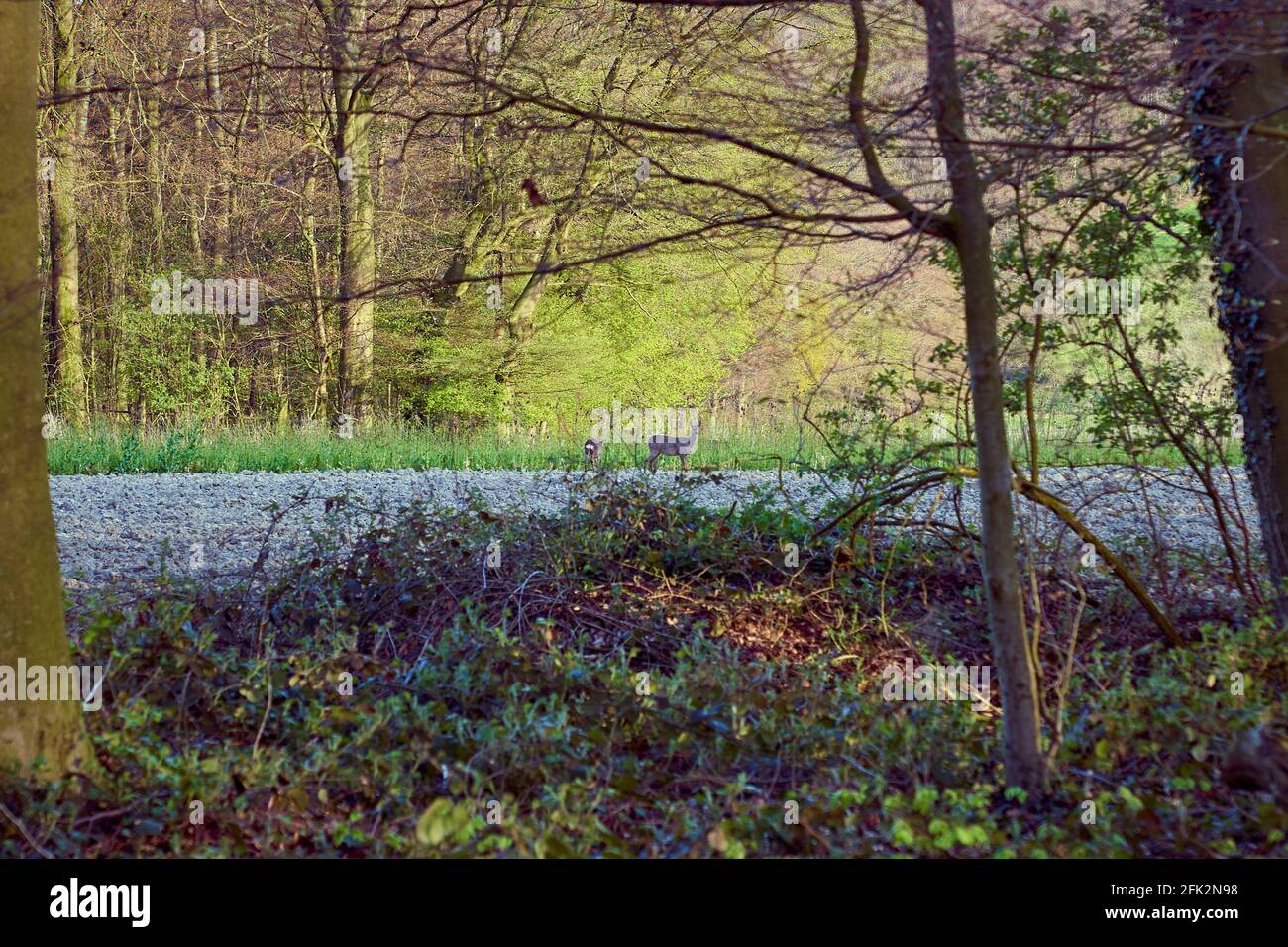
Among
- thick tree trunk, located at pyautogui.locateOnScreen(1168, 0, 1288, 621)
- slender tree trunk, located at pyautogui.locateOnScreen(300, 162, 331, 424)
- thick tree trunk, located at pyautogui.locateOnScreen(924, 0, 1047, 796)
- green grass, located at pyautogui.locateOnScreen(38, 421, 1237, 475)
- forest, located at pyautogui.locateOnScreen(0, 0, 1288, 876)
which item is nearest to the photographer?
forest, located at pyautogui.locateOnScreen(0, 0, 1288, 876)

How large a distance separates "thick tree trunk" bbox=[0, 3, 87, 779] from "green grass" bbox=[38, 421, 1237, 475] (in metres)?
6.07

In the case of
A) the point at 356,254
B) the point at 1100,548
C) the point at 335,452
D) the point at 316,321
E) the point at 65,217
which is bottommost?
the point at 1100,548

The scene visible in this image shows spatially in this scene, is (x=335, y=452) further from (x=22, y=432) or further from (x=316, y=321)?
(x=22, y=432)

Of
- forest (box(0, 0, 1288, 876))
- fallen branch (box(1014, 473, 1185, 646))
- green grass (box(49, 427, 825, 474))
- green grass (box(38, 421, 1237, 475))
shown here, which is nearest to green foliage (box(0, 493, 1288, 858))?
forest (box(0, 0, 1288, 876))

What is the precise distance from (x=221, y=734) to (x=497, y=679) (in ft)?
3.28

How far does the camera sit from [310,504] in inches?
321

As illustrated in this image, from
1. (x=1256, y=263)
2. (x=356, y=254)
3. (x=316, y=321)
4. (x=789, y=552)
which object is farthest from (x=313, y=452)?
(x=1256, y=263)

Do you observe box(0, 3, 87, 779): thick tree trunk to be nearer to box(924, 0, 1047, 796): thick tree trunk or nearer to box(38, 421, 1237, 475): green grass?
box(924, 0, 1047, 796): thick tree trunk

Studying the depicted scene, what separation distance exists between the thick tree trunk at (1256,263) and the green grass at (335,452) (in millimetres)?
4031

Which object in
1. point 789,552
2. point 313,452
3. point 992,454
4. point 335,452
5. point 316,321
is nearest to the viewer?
point 992,454

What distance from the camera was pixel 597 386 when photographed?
67.2ft

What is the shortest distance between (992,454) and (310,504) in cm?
583

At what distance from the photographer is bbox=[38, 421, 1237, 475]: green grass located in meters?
10.8
